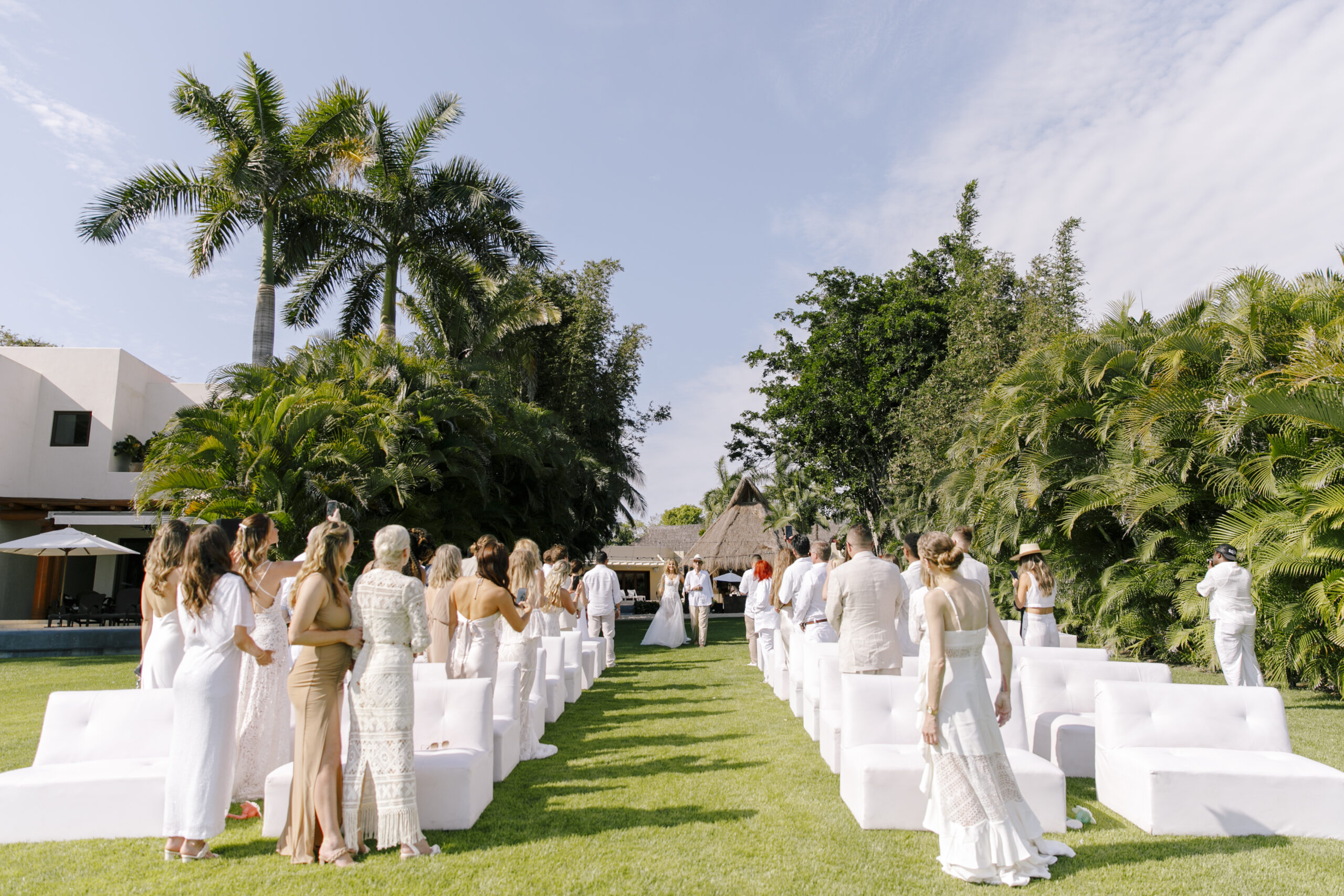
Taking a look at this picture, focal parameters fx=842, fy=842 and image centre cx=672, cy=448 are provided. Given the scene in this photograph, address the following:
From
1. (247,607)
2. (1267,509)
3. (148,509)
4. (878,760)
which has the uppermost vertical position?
(148,509)

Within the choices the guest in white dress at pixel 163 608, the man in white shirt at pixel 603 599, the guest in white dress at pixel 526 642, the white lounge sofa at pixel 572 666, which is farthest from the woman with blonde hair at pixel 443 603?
the man in white shirt at pixel 603 599

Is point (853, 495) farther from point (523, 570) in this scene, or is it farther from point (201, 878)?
point (201, 878)

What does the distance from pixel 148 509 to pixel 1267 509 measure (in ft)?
67.3

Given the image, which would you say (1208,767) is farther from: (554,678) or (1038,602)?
(554,678)

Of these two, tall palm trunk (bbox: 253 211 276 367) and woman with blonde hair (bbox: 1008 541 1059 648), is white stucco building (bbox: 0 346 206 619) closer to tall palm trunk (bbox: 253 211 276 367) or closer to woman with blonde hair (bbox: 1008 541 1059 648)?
tall palm trunk (bbox: 253 211 276 367)

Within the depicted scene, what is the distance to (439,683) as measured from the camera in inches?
229

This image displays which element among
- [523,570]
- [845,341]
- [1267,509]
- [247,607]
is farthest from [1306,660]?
[845,341]

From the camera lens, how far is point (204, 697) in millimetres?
4750

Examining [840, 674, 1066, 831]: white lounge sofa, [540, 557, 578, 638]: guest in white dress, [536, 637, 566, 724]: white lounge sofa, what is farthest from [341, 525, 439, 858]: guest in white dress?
[536, 637, 566, 724]: white lounge sofa

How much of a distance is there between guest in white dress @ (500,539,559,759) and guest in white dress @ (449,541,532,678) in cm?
49

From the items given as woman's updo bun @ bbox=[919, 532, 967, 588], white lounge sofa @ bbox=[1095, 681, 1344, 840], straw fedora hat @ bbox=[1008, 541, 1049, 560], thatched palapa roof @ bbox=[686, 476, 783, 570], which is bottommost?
white lounge sofa @ bbox=[1095, 681, 1344, 840]

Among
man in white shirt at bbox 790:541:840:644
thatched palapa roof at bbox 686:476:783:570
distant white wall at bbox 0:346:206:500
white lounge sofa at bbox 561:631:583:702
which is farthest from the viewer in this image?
thatched palapa roof at bbox 686:476:783:570

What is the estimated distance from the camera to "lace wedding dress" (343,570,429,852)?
4727 mm

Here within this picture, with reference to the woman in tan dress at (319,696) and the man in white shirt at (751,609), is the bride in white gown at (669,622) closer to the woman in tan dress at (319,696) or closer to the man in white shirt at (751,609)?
the man in white shirt at (751,609)
